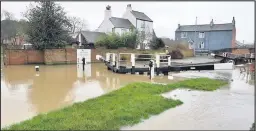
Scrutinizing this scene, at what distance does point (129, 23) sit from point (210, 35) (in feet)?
62.9

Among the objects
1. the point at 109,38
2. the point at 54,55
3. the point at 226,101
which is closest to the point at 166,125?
the point at 226,101

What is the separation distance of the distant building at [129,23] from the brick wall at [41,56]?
1373 centimetres

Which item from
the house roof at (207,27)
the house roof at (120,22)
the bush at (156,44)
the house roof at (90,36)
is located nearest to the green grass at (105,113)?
the bush at (156,44)

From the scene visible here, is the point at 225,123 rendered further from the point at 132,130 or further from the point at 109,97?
the point at 109,97

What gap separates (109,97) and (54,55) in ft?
51.7

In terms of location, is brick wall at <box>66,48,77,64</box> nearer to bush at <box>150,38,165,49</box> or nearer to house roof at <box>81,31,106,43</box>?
house roof at <box>81,31,106,43</box>

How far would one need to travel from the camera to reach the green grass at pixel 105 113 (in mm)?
4797

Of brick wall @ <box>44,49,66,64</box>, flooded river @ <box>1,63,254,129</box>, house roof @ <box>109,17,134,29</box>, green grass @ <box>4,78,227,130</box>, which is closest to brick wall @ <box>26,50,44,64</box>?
brick wall @ <box>44,49,66,64</box>

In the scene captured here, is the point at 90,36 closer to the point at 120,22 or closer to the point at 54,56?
the point at 120,22

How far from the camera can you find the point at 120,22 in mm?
38656

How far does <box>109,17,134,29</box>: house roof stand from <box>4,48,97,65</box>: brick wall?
606 inches

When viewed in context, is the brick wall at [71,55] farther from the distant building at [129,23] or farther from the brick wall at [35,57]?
the distant building at [129,23]

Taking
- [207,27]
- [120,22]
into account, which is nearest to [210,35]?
[207,27]

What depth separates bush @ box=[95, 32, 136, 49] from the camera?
27.5m
